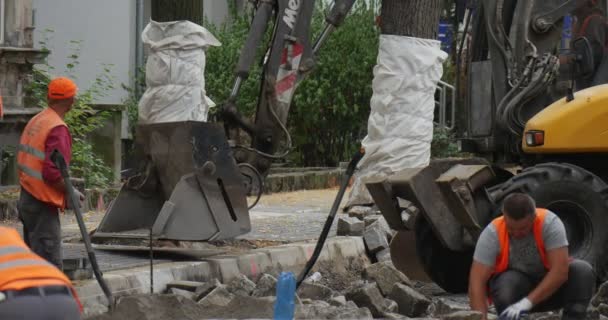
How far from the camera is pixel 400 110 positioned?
55.9 feet

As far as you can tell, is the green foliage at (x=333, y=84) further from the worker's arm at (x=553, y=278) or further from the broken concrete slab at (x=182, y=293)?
the worker's arm at (x=553, y=278)

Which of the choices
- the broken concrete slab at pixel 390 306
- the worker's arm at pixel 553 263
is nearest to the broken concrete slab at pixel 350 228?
the broken concrete slab at pixel 390 306

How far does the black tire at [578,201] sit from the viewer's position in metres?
11.5

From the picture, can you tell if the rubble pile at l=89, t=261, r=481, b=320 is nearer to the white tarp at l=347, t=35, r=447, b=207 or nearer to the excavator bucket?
the excavator bucket

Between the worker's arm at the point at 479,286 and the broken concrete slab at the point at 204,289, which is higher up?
the worker's arm at the point at 479,286

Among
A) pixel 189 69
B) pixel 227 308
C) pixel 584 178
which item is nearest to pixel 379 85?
pixel 189 69

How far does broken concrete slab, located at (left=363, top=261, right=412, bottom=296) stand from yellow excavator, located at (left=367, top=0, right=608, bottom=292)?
21cm

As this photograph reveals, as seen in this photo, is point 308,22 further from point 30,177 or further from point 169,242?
point 30,177

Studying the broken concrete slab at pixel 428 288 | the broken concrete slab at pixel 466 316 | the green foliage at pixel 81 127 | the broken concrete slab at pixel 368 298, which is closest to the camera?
the broken concrete slab at pixel 466 316

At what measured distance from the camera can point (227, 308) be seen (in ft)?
32.8

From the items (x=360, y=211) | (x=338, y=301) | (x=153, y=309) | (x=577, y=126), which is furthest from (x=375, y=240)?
(x=153, y=309)

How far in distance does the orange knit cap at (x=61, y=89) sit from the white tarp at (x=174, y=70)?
5205 millimetres

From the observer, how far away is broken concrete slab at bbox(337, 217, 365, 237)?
1442cm

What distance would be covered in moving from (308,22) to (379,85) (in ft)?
10.7
